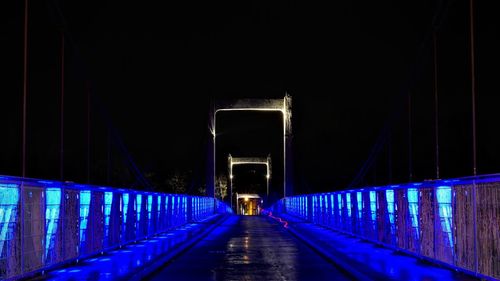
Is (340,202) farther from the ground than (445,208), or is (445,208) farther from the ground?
(340,202)

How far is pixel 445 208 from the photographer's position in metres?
13.3

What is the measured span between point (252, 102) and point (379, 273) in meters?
53.5

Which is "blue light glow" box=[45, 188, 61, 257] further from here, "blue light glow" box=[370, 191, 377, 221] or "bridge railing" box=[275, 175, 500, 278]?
"blue light glow" box=[370, 191, 377, 221]

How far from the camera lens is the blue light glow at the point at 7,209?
1071cm

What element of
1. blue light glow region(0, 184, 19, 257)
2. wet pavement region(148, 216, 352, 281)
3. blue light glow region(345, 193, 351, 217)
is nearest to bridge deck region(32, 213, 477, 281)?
wet pavement region(148, 216, 352, 281)

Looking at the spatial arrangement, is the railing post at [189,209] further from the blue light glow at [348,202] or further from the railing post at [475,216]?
the railing post at [475,216]

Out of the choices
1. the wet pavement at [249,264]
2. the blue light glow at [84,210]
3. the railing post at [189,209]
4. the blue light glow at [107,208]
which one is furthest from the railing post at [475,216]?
the railing post at [189,209]

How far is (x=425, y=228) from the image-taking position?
47.9ft

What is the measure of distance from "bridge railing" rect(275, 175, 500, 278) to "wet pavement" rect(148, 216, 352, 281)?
1626 millimetres

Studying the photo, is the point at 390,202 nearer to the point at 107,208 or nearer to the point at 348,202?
Result: the point at 107,208

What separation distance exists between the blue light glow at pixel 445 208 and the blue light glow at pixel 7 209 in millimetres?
6551

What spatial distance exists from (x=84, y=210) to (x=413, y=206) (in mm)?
6110

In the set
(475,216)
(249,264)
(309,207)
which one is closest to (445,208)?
(475,216)

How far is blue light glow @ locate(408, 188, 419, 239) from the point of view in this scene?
50.2 feet
